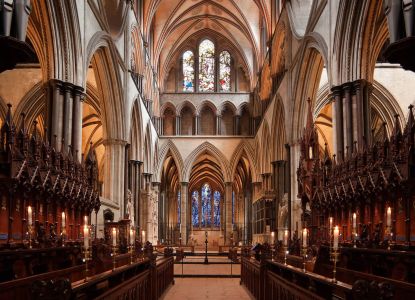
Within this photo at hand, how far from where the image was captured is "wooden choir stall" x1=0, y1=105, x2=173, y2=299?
7493 millimetres

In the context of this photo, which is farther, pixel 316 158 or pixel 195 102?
pixel 195 102

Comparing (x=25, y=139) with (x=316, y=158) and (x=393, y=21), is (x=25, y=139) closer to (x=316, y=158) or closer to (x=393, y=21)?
(x=393, y=21)

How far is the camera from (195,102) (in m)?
39.8

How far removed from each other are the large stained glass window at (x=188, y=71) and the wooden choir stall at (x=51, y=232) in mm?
24312

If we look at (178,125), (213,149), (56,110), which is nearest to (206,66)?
(178,125)

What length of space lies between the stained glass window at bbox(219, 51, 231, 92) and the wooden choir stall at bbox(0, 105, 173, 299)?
2485cm

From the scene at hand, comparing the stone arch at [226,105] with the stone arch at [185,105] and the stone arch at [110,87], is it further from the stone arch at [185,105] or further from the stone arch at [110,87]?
the stone arch at [110,87]

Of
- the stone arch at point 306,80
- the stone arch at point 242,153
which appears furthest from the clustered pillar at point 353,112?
the stone arch at point 242,153

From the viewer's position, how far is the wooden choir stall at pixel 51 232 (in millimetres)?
7493

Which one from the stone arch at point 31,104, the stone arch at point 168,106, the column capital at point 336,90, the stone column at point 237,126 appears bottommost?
the column capital at point 336,90

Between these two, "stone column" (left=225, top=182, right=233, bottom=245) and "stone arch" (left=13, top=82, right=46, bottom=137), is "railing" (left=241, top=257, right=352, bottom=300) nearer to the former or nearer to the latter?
"stone arch" (left=13, top=82, right=46, bottom=137)

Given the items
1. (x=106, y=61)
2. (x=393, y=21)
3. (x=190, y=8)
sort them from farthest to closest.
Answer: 1. (x=190, y=8)
2. (x=106, y=61)
3. (x=393, y=21)

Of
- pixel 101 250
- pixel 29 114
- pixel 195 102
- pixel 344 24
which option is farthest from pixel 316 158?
pixel 195 102

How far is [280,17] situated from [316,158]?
1191 centimetres
